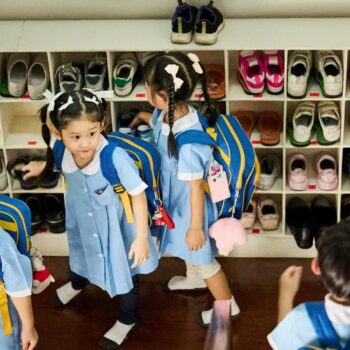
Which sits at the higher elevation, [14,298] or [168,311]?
[14,298]

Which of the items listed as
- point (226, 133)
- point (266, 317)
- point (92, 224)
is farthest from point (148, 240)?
point (266, 317)

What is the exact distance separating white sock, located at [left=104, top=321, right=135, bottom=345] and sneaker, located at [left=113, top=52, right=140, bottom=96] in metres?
1.01

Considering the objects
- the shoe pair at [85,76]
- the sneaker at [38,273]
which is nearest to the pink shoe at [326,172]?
the shoe pair at [85,76]

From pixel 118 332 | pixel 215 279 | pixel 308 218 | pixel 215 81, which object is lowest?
pixel 118 332

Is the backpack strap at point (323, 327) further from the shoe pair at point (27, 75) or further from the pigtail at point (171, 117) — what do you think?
the shoe pair at point (27, 75)

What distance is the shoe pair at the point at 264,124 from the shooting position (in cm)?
358

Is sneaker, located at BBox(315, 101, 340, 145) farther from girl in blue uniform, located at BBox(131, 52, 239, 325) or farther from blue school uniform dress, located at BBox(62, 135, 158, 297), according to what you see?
blue school uniform dress, located at BBox(62, 135, 158, 297)

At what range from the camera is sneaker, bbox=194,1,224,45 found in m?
3.37

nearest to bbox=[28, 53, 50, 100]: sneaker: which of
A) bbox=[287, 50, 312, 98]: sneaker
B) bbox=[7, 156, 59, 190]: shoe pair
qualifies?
bbox=[7, 156, 59, 190]: shoe pair

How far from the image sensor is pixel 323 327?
6.76 feet

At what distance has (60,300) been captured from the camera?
11.5 feet

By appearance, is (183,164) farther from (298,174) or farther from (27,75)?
(27,75)

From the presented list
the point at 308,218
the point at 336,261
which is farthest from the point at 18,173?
the point at 336,261

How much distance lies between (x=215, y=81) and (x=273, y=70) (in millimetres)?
270
